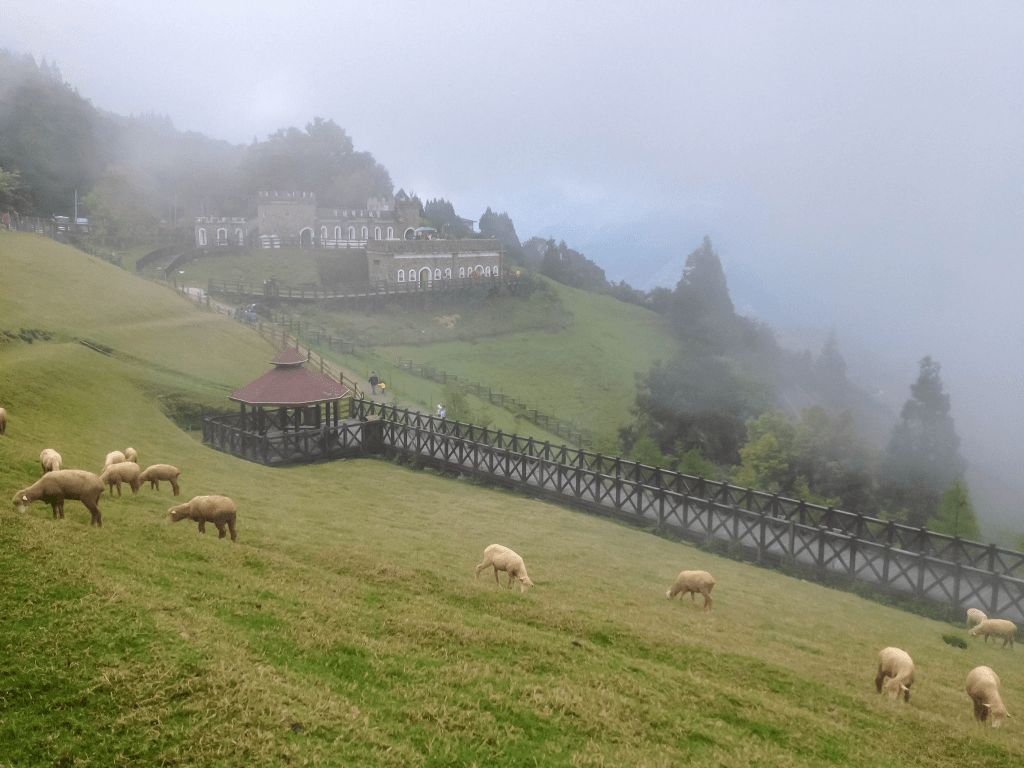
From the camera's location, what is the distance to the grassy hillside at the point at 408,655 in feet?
19.9

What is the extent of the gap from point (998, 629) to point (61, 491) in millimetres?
15207

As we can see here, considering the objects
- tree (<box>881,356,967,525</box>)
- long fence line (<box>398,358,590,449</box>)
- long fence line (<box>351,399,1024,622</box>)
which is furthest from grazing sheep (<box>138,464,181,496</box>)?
tree (<box>881,356,967,525</box>)

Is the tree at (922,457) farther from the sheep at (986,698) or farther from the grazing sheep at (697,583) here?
the sheep at (986,698)

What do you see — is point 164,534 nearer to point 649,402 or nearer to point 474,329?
point 649,402

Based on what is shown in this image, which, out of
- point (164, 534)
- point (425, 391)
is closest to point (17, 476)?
point (164, 534)

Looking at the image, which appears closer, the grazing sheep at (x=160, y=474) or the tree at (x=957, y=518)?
the grazing sheep at (x=160, y=474)

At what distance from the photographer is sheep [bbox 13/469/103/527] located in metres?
9.41

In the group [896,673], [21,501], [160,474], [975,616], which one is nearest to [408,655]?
[21,501]

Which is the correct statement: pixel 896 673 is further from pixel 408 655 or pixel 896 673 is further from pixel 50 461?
pixel 50 461

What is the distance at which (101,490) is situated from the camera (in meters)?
10.0

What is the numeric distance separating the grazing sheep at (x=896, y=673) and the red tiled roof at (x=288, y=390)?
59.3 feet

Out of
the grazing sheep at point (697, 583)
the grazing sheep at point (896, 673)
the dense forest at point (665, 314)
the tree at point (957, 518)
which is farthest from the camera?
the dense forest at point (665, 314)

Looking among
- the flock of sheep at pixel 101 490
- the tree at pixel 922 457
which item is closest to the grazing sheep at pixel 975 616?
the flock of sheep at pixel 101 490

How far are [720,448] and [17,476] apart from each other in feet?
128
